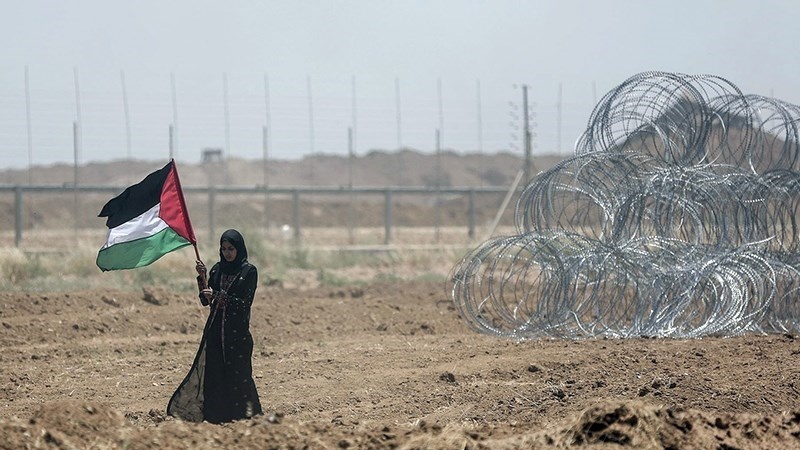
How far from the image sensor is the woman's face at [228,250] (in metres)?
8.96

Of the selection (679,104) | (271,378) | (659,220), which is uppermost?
(679,104)

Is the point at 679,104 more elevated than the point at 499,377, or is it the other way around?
the point at 679,104

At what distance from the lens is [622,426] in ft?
23.8

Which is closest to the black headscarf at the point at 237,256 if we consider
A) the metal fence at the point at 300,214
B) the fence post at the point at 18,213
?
the metal fence at the point at 300,214

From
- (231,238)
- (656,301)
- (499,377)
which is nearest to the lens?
(231,238)

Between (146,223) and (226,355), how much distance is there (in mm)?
1313

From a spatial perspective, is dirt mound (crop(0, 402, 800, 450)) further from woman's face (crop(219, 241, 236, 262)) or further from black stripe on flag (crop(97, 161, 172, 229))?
black stripe on flag (crop(97, 161, 172, 229))

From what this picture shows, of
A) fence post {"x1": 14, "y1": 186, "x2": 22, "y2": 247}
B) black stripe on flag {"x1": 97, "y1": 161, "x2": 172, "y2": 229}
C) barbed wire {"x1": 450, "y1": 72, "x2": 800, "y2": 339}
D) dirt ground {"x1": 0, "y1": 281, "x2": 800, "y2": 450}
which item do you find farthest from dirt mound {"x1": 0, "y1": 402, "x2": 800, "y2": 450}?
fence post {"x1": 14, "y1": 186, "x2": 22, "y2": 247}

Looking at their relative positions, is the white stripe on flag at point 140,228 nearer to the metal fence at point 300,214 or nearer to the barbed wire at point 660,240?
the barbed wire at point 660,240

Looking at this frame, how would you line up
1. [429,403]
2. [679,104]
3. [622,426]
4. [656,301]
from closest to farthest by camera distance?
[622,426] < [429,403] < [656,301] < [679,104]

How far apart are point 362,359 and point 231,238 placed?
12.8 ft

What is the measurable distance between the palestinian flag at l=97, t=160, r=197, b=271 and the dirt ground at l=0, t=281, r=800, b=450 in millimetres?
1164

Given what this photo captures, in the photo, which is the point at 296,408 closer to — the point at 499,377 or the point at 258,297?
the point at 499,377

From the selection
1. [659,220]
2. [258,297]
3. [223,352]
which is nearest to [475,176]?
[258,297]
